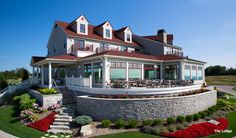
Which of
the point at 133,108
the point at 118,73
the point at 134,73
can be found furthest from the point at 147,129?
the point at 134,73

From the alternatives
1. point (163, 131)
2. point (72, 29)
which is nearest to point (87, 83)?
point (163, 131)

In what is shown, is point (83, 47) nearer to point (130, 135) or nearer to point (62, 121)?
point (62, 121)

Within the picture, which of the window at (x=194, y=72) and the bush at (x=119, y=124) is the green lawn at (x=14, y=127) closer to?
the bush at (x=119, y=124)

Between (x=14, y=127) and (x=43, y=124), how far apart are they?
198 cm

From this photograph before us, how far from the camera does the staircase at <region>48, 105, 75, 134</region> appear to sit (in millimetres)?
10906

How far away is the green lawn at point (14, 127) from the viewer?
10.3 metres

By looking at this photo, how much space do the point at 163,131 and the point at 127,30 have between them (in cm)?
2068

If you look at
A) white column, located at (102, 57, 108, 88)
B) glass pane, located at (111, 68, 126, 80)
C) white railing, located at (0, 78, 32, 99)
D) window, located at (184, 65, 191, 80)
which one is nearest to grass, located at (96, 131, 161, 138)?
white column, located at (102, 57, 108, 88)

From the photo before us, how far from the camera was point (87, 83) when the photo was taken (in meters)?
15.7

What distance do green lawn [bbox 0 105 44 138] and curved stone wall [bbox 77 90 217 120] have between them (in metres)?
3.65

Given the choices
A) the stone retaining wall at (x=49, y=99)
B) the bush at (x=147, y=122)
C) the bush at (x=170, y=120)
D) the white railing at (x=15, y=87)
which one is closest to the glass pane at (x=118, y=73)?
the stone retaining wall at (x=49, y=99)

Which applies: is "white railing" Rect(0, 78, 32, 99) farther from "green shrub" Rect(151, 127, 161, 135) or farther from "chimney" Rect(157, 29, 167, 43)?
"chimney" Rect(157, 29, 167, 43)

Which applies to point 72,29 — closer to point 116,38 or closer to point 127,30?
point 116,38

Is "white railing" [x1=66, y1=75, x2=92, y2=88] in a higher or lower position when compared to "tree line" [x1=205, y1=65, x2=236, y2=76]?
lower
